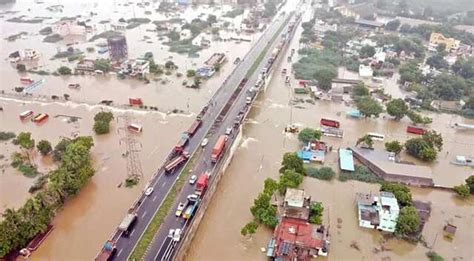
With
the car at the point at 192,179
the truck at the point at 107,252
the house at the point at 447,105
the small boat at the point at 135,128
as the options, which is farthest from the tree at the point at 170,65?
the truck at the point at 107,252

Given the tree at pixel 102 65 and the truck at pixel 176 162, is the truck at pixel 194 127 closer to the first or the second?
the truck at pixel 176 162

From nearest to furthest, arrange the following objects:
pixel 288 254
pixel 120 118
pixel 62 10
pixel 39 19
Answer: pixel 288 254 < pixel 120 118 < pixel 39 19 < pixel 62 10

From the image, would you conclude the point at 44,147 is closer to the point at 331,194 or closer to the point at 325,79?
the point at 331,194

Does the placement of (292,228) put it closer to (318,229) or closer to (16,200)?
(318,229)

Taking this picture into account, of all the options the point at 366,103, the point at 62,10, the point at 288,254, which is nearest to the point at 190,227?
the point at 288,254

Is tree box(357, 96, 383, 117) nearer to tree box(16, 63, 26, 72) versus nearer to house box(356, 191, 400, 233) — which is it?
house box(356, 191, 400, 233)

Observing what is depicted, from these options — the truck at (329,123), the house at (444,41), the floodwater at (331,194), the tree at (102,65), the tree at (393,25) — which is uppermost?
the tree at (393,25)
